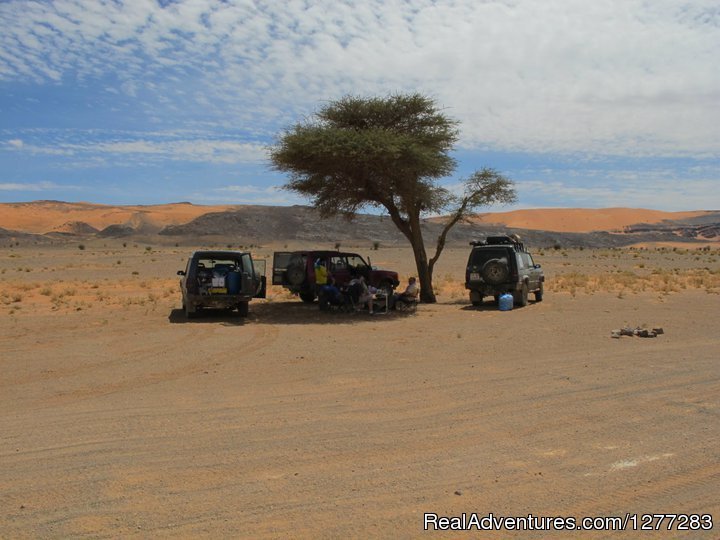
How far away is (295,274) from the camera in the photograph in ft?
68.7

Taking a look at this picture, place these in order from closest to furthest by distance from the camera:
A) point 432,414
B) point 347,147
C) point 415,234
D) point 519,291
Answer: point 432,414 < point 347,147 < point 519,291 < point 415,234

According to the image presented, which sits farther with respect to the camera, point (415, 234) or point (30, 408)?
point (415, 234)

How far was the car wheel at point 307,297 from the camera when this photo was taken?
73.3 feet

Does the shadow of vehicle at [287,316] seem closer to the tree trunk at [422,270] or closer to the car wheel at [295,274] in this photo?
the car wheel at [295,274]

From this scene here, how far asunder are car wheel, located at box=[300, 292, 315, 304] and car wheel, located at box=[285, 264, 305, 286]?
1.31m

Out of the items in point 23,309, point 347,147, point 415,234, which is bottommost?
point 23,309

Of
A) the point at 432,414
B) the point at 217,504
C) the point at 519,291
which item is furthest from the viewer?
the point at 519,291

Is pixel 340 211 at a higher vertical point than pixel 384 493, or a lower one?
higher

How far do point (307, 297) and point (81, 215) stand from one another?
130m

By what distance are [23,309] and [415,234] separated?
12330 mm

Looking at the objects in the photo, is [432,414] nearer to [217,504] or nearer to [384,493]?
[384,493]

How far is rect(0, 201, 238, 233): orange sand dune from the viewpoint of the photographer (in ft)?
409

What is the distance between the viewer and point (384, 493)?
517 centimetres

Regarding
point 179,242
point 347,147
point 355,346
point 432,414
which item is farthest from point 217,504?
point 179,242
